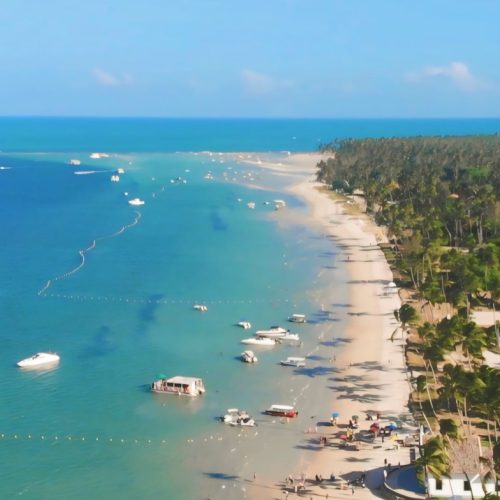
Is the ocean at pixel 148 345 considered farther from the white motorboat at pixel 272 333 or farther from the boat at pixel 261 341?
the white motorboat at pixel 272 333

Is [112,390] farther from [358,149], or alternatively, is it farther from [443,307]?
[358,149]

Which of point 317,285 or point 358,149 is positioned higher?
point 358,149

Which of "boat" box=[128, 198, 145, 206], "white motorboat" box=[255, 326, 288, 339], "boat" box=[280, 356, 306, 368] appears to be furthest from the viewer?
"boat" box=[128, 198, 145, 206]

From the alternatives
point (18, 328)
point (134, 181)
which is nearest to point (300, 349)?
point (18, 328)

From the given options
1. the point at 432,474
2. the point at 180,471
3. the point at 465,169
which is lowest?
the point at 180,471

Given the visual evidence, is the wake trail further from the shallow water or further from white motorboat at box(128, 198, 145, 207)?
white motorboat at box(128, 198, 145, 207)

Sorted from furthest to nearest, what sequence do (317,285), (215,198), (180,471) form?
(215,198) → (317,285) → (180,471)

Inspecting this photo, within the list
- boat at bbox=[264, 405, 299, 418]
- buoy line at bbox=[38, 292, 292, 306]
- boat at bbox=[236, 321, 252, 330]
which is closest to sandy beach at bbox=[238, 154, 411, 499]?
boat at bbox=[264, 405, 299, 418]
